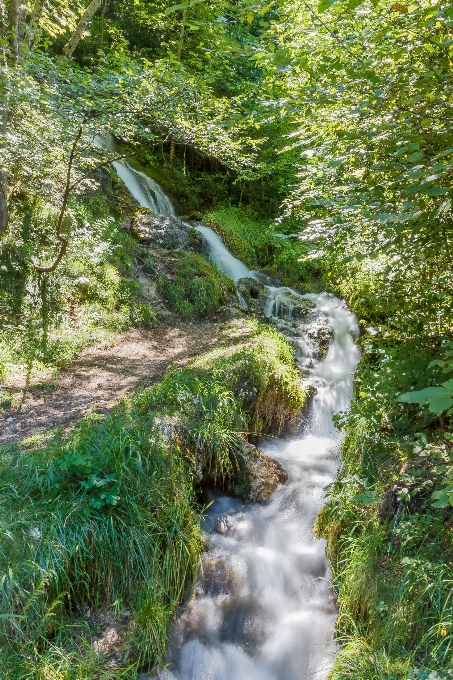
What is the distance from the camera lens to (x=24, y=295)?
668 cm

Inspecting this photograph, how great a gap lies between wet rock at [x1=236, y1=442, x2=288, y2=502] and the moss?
4758 mm

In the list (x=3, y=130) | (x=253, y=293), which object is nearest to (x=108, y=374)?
(x=3, y=130)

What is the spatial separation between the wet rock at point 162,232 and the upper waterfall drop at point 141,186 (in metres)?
1.19

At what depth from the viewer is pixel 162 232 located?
10227 millimetres

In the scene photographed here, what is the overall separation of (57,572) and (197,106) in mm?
5741

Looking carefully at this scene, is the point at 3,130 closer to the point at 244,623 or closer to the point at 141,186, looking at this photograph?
the point at 141,186

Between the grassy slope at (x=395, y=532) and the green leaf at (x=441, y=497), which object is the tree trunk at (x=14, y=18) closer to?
the grassy slope at (x=395, y=532)

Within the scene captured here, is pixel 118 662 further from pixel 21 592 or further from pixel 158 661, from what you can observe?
pixel 21 592

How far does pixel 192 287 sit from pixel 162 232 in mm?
2029

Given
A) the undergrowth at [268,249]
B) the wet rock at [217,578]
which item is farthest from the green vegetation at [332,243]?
the undergrowth at [268,249]

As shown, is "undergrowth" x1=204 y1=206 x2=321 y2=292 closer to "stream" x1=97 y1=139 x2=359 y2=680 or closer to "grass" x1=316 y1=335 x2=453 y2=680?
"stream" x1=97 y1=139 x2=359 y2=680

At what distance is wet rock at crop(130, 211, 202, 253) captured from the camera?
395 inches

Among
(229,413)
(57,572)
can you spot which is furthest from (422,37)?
(57,572)

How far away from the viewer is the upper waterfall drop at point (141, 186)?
39.0 ft
